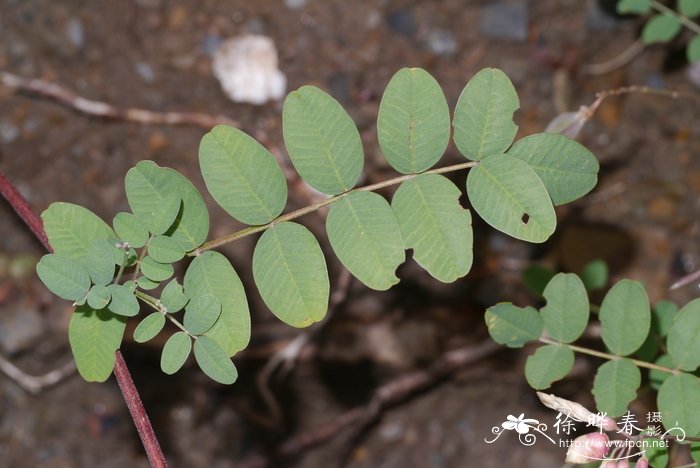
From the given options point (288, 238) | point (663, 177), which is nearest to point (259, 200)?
point (288, 238)

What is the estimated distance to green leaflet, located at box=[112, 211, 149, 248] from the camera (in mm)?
1690

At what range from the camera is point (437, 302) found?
3156mm

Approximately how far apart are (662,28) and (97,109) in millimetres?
2114

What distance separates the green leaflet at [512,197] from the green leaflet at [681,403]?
573mm

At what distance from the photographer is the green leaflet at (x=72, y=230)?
1698mm

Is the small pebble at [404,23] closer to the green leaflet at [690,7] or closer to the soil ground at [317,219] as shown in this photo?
the soil ground at [317,219]

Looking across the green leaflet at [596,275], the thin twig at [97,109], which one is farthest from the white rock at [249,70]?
the green leaflet at [596,275]

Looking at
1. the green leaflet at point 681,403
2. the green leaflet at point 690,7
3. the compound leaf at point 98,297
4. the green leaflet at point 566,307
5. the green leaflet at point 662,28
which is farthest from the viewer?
the green leaflet at point 662,28

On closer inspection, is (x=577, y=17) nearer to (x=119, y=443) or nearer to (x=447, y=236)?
(x=447, y=236)

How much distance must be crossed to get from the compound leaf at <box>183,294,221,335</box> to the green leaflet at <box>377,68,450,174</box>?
514 millimetres

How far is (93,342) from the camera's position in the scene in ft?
5.66

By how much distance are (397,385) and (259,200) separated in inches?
65.5

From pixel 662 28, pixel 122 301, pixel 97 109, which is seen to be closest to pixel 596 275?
pixel 662 28

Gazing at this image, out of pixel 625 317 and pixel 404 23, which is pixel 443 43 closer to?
pixel 404 23
